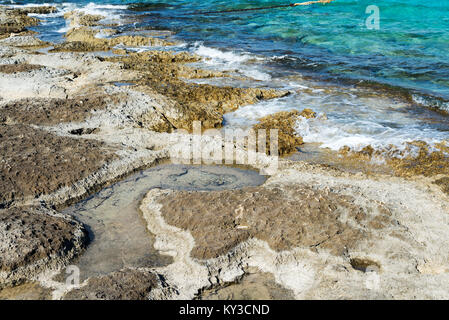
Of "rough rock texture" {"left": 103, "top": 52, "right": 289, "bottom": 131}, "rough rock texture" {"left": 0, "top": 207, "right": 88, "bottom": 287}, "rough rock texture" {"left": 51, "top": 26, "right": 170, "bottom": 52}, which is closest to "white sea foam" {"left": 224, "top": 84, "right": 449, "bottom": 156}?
"rough rock texture" {"left": 103, "top": 52, "right": 289, "bottom": 131}

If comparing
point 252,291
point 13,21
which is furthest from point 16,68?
→ point 13,21

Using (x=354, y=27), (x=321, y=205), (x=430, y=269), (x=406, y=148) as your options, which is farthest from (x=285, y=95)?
(x=354, y=27)

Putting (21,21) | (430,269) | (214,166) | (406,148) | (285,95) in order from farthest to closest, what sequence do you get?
(21,21) → (285,95) → (406,148) → (214,166) → (430,269)

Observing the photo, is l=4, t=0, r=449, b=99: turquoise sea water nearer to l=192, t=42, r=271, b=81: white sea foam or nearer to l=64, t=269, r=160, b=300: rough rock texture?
l=192, t=42, r=271, b=81: white sea foam

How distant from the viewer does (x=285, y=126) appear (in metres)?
5.73

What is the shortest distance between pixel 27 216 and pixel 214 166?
1886 millimetres

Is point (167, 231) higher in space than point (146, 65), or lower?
lower

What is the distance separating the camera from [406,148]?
5074 mm

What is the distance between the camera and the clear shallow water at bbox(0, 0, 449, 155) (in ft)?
19.7

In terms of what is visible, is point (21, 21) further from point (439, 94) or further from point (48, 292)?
point (48, 292)

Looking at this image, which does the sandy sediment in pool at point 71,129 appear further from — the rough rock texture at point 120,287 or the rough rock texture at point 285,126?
the rough rock texture at point 285,126

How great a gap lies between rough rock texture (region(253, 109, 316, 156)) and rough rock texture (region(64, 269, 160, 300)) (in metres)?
2.60

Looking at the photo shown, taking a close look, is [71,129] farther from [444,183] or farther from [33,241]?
[444,183]

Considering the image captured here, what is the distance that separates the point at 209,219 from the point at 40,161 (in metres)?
1.84
